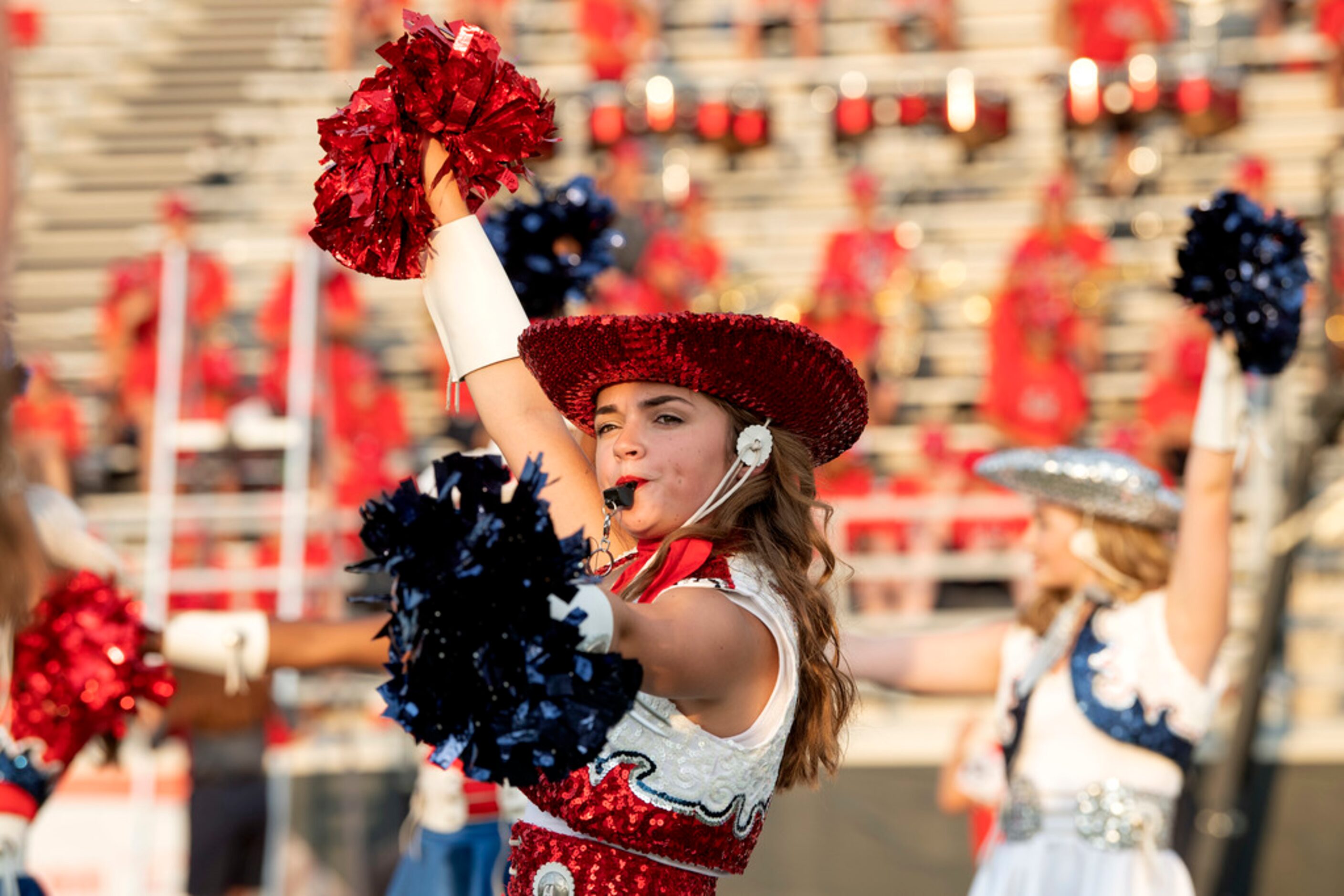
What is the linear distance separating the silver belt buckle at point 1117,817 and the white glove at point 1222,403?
793 mm

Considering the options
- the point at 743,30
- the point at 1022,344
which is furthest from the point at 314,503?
the point at 743,30

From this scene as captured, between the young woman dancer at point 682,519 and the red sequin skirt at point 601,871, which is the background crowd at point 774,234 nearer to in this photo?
the young woman dancer at point 682,519

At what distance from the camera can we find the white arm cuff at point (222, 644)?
10.6 feet

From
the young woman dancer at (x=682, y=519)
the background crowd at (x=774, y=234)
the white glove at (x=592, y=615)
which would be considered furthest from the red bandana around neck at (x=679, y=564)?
the background crowd at (x=774, y=234)

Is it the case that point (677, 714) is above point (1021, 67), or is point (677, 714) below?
below

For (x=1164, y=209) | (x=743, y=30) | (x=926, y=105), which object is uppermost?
(x=743, y=30)

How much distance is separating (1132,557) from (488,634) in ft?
8.97

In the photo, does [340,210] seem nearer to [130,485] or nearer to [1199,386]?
[1199,386]

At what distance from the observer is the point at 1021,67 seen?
40.2 ft

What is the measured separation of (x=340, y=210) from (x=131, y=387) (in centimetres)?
723

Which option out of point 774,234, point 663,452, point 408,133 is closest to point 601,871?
point 663,452

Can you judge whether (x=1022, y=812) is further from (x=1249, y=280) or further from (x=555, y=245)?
(x=555, y=245)

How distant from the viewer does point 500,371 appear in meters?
2.32

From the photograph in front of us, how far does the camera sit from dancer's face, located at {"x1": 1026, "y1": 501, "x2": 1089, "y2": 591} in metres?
4.08
